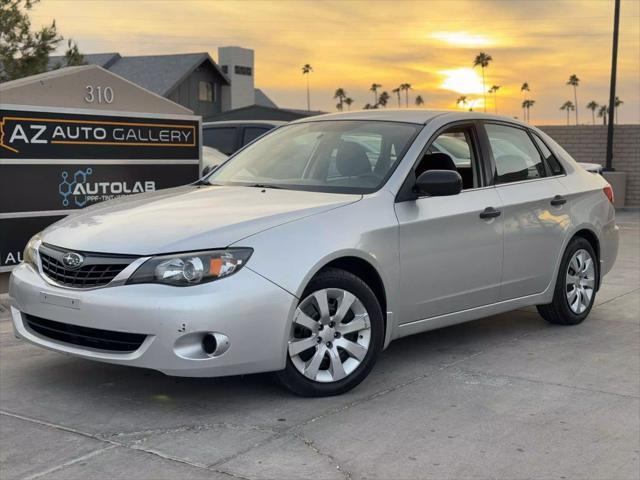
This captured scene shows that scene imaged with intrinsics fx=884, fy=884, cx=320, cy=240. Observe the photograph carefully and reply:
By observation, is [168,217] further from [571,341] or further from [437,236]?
[571,341]

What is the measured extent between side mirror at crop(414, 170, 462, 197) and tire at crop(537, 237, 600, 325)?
1.75 m

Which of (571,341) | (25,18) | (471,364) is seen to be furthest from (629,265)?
(25,18)

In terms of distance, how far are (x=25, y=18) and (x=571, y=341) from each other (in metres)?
19.7

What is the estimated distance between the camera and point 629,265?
11.0 m

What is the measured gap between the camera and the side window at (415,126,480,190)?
607 cm

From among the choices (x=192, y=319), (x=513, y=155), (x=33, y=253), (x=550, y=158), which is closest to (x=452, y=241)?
(x=513, y=155)

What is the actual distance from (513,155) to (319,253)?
242 cm

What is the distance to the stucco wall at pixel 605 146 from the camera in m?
22.8

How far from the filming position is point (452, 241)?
5816 mm

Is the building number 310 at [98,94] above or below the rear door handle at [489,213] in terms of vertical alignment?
above

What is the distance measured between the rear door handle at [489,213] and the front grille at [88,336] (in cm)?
259

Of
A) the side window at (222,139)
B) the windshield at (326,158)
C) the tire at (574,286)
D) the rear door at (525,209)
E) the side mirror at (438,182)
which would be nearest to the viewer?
the side mirror at (438,182)

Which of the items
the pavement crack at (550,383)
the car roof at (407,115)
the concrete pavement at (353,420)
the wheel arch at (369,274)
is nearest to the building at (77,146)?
the concrete pavement at (353,420)

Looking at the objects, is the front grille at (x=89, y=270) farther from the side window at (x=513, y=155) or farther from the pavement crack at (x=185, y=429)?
the side window at (x=513, y=155)
